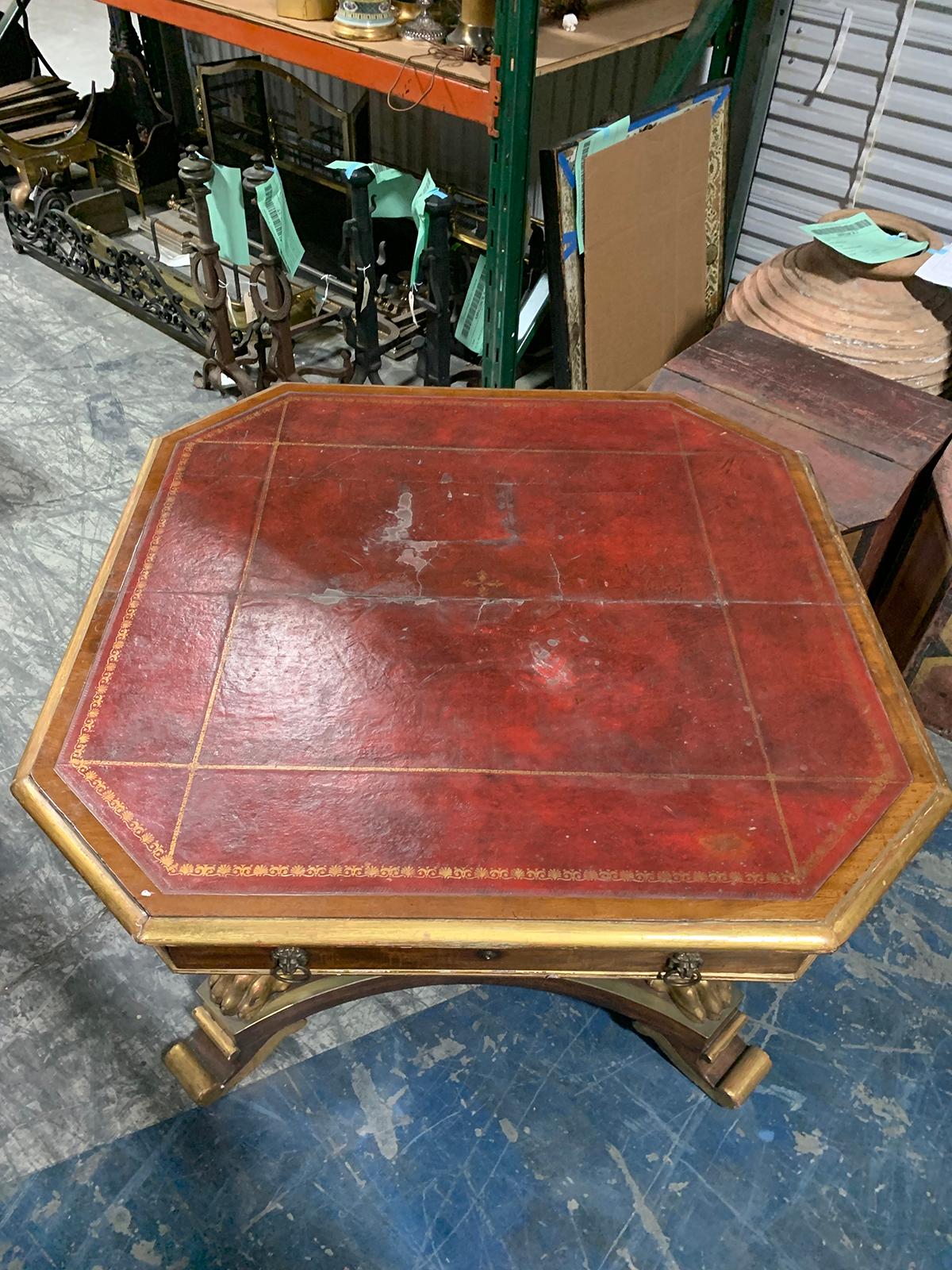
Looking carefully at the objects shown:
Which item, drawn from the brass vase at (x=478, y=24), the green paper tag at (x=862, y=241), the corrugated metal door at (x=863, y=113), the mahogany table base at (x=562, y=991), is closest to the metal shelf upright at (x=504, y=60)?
the brass vase at (x=478, y=24)

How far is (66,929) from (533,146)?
11.6 ft

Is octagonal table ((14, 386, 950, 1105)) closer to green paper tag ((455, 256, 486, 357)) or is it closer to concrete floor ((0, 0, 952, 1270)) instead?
concrete floor ((0, 0, 952, 1270))

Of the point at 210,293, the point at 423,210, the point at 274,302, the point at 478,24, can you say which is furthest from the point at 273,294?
the point at 478,24

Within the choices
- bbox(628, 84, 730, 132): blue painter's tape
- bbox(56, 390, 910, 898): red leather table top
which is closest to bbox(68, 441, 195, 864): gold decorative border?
bbox(56, 390, 910, 898): red leather table top

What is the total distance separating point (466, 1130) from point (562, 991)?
31cm

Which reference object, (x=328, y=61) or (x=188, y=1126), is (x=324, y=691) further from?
(x=328, y=61)

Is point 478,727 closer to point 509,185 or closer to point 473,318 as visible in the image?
point 509,185

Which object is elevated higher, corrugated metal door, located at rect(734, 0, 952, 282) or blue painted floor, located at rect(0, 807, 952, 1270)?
corrugated metal door, located at rect(734, 0, 952, 282)

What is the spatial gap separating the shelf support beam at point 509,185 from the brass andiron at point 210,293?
0.95m

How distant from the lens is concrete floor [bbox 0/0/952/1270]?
5.10 feet

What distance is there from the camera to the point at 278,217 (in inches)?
112

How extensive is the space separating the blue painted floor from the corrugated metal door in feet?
8.67

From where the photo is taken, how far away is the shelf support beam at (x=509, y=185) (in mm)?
2277

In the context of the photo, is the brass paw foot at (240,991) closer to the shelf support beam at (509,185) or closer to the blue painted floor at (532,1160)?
the blue painted floor at (532,1160)
